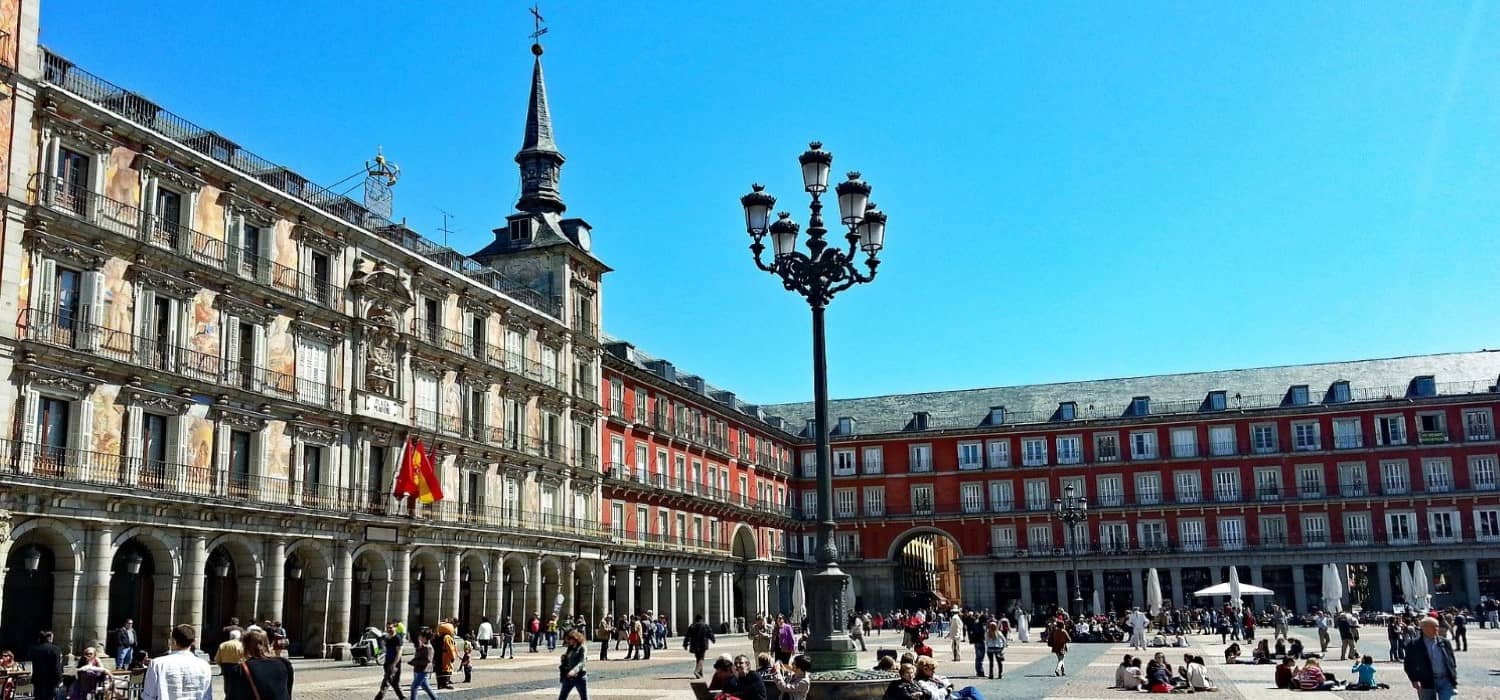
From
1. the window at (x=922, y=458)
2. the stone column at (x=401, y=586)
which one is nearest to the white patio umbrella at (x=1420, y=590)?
the window at (x=922, y=458)

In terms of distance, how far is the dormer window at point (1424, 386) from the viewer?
217 feet

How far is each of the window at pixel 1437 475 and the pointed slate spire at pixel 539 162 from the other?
45707 millimetres

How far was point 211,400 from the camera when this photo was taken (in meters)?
31.9

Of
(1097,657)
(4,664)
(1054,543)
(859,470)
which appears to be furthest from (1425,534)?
(4,664)

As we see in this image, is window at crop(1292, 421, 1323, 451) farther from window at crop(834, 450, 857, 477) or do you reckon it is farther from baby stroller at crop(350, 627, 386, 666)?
baby stroller at crop(350, 627, 386, 666)

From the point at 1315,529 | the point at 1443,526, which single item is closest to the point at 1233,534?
the point at 1315,529

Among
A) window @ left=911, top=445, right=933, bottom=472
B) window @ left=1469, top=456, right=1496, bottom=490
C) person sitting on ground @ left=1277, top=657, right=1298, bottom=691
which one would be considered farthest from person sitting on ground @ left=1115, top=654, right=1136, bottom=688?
window @ left=1469, top=456, right=1496, bottom=490

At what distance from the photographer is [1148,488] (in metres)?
69.2

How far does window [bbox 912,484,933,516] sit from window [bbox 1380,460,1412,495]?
23464 mm

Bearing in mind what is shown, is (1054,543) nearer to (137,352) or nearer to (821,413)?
(137,352)

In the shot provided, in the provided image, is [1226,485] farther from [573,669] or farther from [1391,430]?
[573,669]

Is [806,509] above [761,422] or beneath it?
beneath

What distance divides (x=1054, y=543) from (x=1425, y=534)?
18.4 meters

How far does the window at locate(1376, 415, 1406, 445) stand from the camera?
6538 cm
